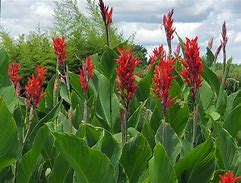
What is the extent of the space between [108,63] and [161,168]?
1.44 metres

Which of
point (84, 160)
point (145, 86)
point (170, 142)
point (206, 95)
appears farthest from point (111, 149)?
point (206, 95)

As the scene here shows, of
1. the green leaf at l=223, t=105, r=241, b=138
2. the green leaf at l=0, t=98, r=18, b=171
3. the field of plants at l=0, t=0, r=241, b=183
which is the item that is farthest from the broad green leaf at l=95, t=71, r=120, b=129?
the green leaf at l=0, t=98, r=18, b=171

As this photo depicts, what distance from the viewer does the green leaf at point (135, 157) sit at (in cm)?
238

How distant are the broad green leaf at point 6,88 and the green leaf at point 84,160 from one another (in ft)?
3.07

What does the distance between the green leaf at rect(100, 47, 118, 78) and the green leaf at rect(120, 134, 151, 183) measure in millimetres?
1092

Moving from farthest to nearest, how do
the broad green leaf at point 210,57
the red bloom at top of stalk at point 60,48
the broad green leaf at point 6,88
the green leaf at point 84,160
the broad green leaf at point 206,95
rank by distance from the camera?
→ 1. the broad green leaf at point 210,57
2. the broad green leaf at point 206,95
3. the red bloom at top of stalk at point 60,48
4. the broad green leaf at point 6,88
5. the green leaf at point 84,160

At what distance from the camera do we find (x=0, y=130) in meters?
2.44

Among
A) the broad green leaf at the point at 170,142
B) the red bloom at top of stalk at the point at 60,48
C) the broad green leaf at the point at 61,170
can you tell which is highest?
the red bloom at top of stalk at the point at 60,48

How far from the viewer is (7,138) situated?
246cm

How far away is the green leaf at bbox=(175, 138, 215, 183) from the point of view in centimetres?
233

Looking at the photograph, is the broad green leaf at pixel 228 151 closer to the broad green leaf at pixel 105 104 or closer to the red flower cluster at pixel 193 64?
the red flower cluster at pixel 193 64

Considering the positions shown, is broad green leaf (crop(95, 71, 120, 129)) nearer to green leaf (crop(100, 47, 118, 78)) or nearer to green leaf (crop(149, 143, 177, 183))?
green leaf (crop(100, 47, 118, 78))

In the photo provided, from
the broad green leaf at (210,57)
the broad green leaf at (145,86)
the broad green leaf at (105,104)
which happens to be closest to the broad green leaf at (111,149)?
the broad green leaf at (105,104)

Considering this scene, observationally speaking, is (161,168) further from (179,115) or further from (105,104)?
(105,104)
